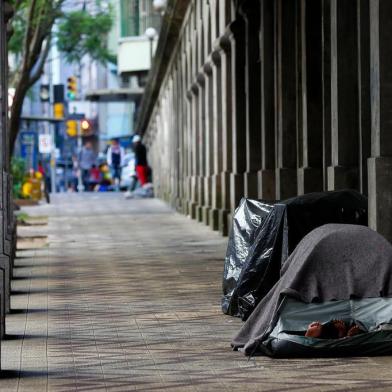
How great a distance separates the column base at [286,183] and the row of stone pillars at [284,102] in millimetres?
13

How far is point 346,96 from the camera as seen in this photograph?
651 inches

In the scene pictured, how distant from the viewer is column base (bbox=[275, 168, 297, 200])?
20922 mm

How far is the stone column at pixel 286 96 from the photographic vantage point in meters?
21.2

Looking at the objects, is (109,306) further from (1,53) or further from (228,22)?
(228,22)

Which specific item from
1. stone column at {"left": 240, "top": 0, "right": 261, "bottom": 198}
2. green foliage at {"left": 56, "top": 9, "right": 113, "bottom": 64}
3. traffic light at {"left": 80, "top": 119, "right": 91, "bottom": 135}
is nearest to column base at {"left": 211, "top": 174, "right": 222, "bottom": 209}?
stone column at {"left": 240, "top": 0, "right": 261, "bottom": 198}

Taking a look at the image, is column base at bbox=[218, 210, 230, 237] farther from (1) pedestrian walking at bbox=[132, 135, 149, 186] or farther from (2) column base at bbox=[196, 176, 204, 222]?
(1) pedestrian walking at bbox=[132, 135, 149, 186]

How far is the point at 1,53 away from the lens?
47.8 ft

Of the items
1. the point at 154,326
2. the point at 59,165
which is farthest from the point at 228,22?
the point at 59,165

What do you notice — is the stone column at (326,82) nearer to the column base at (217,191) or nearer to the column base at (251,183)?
the column base at (251,183)

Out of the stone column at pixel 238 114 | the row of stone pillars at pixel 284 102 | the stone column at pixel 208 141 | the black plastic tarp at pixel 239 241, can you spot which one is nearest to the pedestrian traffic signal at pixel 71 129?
the row of stone pillars at pixel 284 102

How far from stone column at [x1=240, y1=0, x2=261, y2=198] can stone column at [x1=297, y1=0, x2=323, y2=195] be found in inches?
188

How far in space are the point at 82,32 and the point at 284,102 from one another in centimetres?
3529

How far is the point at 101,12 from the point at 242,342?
46329mm

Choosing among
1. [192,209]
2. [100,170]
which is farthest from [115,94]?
[192,209]
